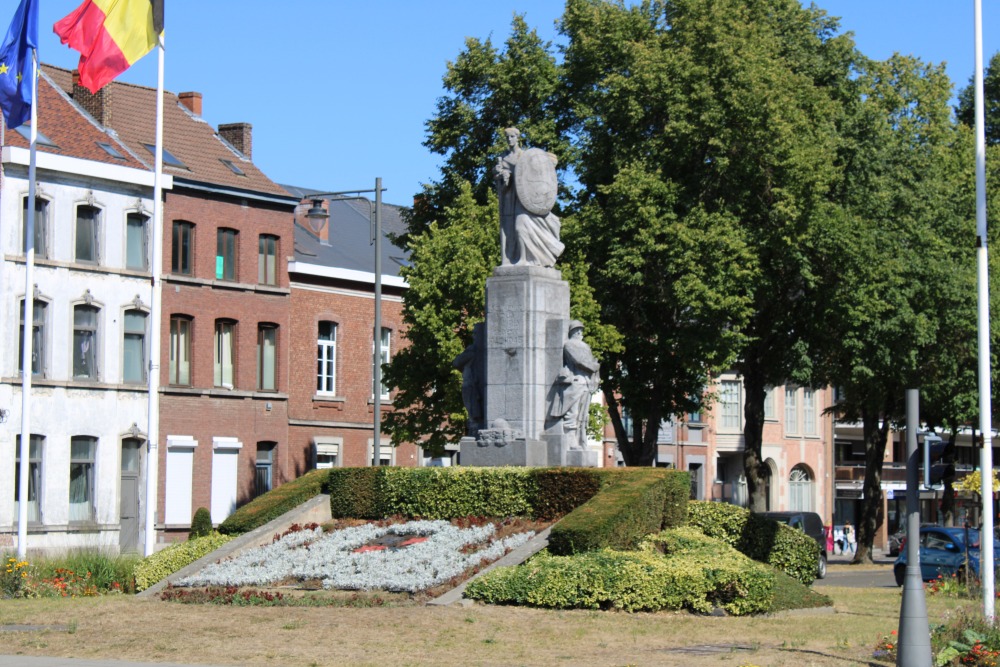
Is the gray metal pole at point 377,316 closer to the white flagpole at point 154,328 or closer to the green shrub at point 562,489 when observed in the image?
the white flagpole at point 154,328

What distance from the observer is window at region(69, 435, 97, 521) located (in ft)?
142

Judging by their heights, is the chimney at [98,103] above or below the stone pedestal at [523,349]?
above

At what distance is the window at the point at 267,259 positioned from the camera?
49.1 meters

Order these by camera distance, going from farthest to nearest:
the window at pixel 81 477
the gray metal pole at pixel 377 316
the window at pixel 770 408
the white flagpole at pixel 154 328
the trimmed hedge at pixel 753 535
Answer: the window at pixel 770 408
the window at pixel 81 477
the gray metal pole at pixel 377 316
the white flagpole at pixel 154 328
the trimmed hedge at pixel 753 535

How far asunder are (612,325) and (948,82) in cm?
1275

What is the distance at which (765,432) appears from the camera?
2771 inches

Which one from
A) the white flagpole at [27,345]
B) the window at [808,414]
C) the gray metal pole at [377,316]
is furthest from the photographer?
the window at [808,414]

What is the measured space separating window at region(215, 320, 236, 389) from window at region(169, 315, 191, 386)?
1083 mm

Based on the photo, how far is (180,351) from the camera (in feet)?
153

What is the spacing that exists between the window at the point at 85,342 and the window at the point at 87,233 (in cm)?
142

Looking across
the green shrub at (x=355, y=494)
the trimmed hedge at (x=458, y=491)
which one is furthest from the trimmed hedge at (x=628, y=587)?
the green shrub at (x=355, y=494)

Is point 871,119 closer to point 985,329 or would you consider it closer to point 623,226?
point 623,226

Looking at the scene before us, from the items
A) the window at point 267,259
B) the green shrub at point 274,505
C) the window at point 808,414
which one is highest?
the window at point 267,259

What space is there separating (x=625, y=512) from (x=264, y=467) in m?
28.5
